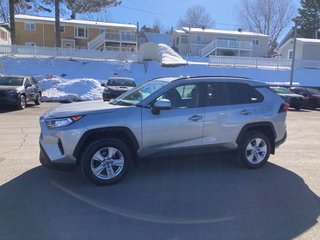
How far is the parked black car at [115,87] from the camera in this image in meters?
20.1

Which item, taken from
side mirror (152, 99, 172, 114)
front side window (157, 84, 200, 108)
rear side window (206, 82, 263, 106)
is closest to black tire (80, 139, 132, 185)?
side mirror (152, 99, 172, 114)

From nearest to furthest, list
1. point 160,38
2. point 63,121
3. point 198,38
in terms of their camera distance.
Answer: point 63,121, point 198,38, point 160,38

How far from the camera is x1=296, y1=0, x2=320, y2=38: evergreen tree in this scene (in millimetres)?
66750

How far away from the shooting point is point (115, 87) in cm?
2070

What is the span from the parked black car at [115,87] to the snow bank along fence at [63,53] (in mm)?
14202

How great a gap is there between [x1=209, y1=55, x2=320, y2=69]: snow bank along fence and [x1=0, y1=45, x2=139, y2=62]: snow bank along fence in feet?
27.8

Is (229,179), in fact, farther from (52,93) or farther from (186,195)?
(52,93)

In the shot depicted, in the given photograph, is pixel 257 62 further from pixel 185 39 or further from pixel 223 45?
pixel 185 39

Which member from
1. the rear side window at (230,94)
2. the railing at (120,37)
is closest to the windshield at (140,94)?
the rear side window at (230,94)

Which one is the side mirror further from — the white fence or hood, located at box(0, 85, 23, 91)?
the white fence

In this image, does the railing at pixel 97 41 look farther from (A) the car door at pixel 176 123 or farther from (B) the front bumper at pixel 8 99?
(A) the car door at pixel 176 123

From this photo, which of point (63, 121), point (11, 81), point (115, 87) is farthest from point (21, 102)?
point (63, 121)

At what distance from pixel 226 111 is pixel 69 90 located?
1986 centimetres

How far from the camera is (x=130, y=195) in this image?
546 cm
